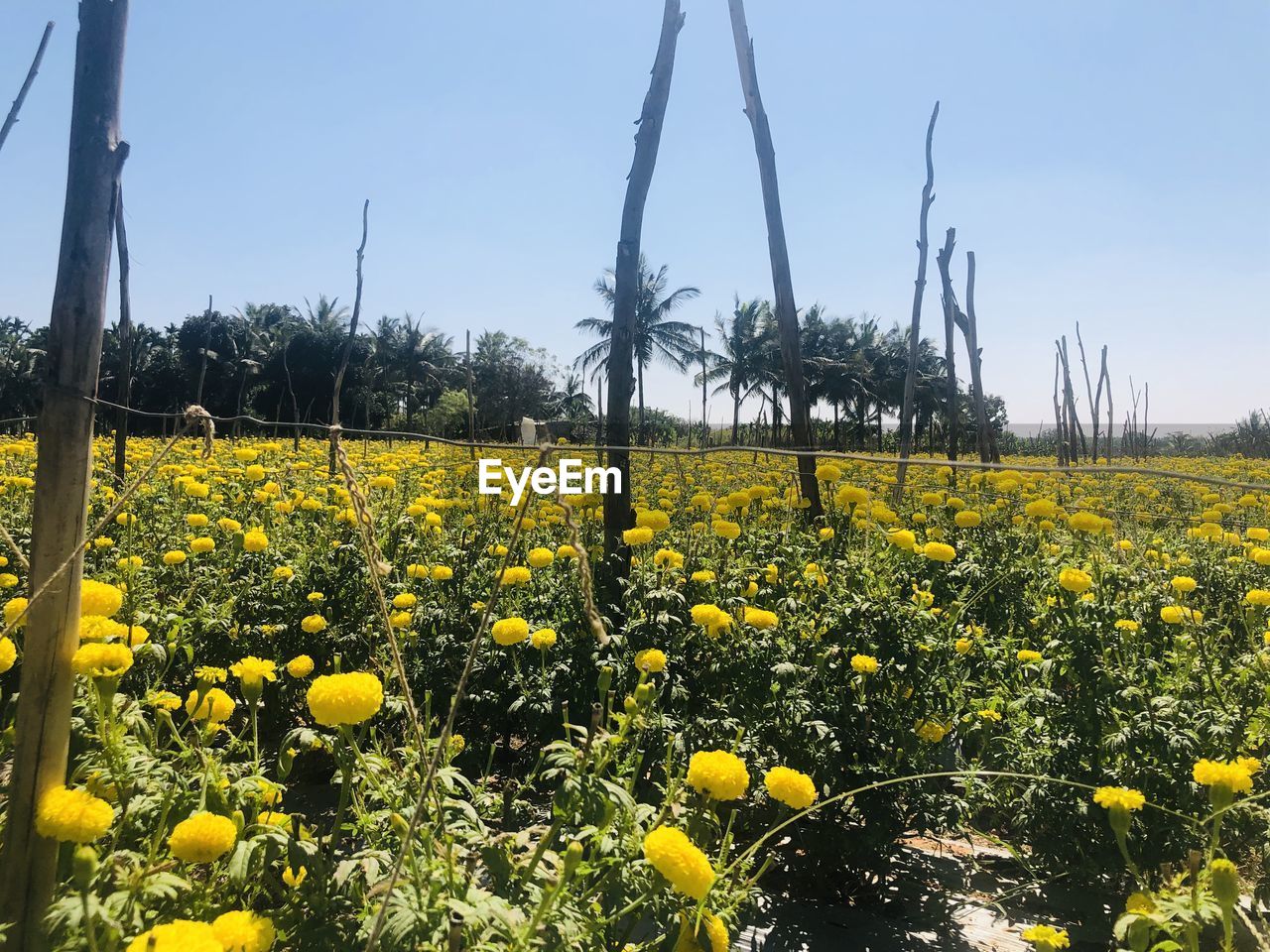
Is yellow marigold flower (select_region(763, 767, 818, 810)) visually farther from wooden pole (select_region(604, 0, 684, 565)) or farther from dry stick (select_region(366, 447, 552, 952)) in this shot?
wooden pole (select_region(604, 0, 684, 565))

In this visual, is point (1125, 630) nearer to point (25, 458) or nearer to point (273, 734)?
point (273, 734)

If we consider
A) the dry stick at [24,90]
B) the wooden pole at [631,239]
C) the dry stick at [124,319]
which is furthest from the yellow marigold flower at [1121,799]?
the dry stick at [124,319]

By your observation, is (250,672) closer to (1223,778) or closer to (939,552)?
(1223,778)

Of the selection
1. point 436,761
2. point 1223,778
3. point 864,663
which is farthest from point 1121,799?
point 436,761

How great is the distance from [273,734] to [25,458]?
4.33 meters

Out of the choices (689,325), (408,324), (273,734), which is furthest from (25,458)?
(408,324)

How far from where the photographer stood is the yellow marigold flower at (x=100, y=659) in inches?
53.5

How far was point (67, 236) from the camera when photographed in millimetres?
1447

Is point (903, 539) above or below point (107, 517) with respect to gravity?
below

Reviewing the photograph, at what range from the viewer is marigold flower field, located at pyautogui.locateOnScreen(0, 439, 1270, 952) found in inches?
46.6

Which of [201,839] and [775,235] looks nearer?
[201,839]

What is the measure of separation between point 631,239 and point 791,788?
157 inches

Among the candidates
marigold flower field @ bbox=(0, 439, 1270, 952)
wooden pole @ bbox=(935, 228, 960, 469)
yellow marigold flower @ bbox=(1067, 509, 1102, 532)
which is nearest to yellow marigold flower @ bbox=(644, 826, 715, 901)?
marigold flower field @ bbox=(0, 439, 1270, 952)

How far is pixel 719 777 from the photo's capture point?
127 centimetres
